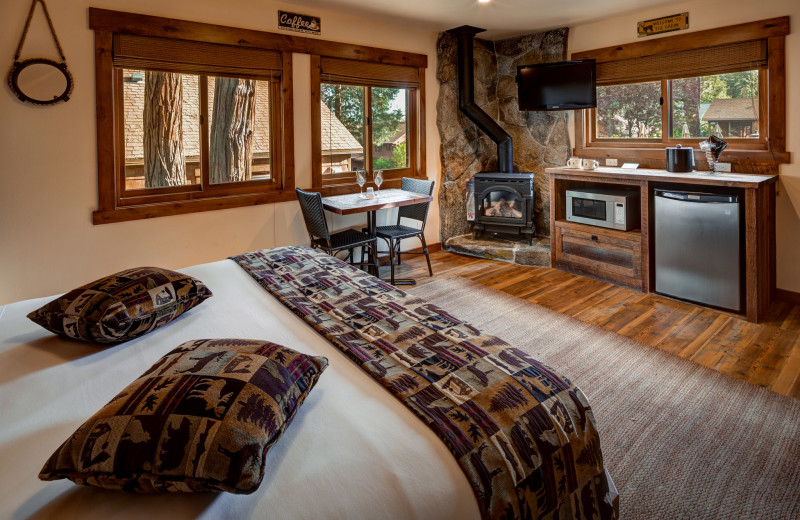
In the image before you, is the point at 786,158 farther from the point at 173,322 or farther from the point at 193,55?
the point at 193,55

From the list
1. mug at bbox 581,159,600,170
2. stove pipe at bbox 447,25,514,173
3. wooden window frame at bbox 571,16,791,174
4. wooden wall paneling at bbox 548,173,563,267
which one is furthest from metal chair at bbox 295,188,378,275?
wooden window frame at bbox 571,16,791,174

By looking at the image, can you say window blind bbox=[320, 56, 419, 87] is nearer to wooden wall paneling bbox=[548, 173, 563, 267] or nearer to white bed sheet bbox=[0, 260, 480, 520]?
wooden wall paneling bbox=[548, 173, 563, 267]

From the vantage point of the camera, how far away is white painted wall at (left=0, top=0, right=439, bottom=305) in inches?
122

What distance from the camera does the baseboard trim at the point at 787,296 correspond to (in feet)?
12.4

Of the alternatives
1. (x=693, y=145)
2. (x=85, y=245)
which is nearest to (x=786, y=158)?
(x=693, y=145)

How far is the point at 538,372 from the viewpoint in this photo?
1.36 metres

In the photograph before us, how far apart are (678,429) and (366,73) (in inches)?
154

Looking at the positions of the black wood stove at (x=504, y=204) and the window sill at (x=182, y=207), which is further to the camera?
the black wood stove at (x=504, y=204)

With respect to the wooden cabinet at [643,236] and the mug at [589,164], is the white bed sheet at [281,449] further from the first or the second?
the mug at [589,164]

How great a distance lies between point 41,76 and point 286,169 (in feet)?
5.85

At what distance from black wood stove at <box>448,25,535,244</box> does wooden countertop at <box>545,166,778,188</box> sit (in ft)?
2.05

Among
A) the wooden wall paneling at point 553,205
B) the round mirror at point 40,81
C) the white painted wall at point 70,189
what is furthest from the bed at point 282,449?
the wooden wall paneling at point 553,205

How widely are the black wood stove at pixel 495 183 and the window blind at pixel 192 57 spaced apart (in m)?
2.10

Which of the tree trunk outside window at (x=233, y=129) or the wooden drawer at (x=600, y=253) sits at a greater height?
the tree trunk outside window at (x=233, y=129)
